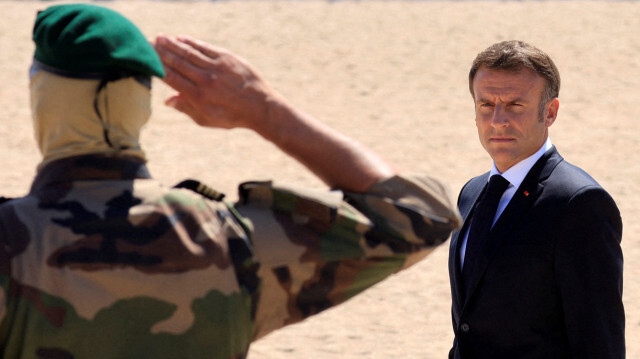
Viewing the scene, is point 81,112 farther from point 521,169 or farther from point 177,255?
point 521,169

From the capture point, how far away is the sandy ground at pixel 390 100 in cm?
765

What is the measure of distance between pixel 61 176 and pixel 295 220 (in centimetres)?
40

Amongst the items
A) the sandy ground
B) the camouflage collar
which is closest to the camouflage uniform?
the camouflage collar

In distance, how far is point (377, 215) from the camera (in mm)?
1723

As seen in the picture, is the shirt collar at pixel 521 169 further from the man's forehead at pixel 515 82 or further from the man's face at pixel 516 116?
the man's forehead at pixel 515 82

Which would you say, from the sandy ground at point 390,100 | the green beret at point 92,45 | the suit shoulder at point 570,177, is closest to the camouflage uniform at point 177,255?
the green beret at point 92,45

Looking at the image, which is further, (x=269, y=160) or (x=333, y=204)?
(x=269, y=160)

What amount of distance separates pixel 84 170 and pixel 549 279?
1456 mm

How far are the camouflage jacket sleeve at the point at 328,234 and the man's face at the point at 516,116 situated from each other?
116 cm

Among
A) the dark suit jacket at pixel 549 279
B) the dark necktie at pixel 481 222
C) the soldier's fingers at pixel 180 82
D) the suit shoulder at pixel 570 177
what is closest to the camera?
the soldier's fingers at pixel 180 82

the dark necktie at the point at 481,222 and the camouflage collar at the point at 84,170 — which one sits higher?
the camouflage collar at the point at 84,170

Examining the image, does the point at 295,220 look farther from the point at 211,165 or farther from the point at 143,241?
the point at 211,165

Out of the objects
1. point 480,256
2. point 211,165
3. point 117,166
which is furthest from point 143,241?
point 211,165

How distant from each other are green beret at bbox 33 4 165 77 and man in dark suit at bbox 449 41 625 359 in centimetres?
136
